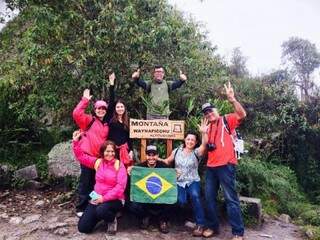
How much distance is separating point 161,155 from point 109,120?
1.22 m

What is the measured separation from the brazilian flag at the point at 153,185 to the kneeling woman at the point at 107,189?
269 mm

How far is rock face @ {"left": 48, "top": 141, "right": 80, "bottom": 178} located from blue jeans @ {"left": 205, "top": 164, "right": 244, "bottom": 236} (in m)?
2.96

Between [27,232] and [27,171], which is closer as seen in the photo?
[27,232]

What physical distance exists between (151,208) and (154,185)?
1.39 feet

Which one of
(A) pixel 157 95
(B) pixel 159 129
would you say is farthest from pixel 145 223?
(A) pixel 157 95

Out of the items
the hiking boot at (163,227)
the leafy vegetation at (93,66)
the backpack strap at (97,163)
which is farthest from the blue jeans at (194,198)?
the backpack strap at (97,163)

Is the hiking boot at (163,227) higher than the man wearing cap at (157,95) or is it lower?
lower

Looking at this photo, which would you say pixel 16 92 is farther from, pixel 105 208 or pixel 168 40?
pixel 105 208

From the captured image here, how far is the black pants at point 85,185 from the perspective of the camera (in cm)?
690

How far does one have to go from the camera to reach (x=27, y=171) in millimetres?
8742

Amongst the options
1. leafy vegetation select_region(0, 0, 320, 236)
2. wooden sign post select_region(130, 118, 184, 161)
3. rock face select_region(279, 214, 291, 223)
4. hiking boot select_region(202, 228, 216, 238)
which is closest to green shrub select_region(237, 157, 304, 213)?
leafy vegetation select_region(0, 0, 320, 236)

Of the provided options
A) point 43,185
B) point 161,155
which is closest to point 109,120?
point 161,155

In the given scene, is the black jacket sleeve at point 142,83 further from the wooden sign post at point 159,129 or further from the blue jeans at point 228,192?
the blue jeans at point 228,192

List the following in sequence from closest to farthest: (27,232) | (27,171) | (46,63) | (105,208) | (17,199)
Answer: (105,208) → (27,232) → (46,63) → (17,199) → (27,171)
